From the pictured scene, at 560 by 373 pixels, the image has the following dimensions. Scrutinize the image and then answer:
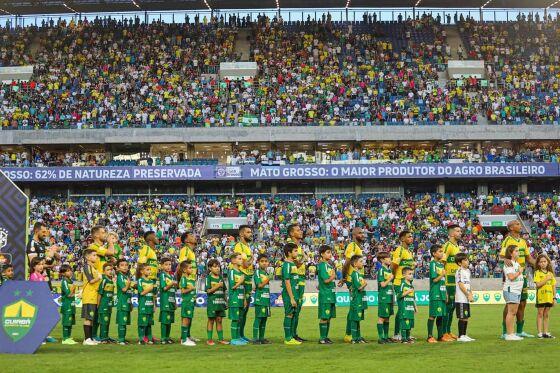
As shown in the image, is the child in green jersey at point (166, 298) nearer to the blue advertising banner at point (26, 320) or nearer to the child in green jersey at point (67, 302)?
the child in green jersey at point (67, 302)

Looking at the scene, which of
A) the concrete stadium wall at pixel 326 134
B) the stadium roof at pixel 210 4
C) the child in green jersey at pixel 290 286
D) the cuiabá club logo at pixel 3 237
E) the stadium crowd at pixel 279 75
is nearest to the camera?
the child in green jersey at pixel 290 286

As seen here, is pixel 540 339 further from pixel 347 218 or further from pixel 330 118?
pixel 330 118

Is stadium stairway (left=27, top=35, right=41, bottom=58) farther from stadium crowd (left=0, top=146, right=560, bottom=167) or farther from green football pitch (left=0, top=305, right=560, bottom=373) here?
green football pitch (left=0, top=305, right=560, bottom=373)

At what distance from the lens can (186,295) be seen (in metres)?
19.0

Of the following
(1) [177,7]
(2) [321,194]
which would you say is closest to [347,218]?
(2) [321,194]

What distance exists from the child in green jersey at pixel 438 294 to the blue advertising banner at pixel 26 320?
24.1 feet

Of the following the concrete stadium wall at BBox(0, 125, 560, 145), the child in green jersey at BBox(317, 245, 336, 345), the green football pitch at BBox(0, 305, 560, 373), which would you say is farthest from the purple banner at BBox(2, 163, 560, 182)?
the child in green jersey at BBox(317, 245, 336, 345)

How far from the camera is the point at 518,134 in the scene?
56125mm

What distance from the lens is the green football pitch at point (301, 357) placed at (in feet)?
46.1

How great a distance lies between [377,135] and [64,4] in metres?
25.1

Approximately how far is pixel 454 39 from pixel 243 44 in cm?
1512

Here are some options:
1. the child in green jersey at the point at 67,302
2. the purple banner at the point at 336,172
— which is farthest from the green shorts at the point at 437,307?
the purple banner at the point at 336,172

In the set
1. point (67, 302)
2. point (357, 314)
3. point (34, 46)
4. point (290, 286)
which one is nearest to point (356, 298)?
point (357, 314)

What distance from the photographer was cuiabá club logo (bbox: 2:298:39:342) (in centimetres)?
1608
